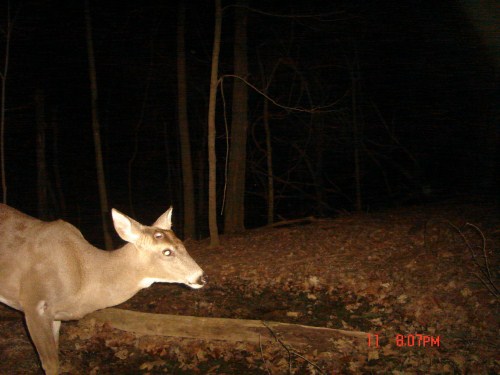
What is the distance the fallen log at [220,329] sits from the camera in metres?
5.72

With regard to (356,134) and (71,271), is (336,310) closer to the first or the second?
(71,271)

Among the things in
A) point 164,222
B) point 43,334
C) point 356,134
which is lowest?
point 43,334

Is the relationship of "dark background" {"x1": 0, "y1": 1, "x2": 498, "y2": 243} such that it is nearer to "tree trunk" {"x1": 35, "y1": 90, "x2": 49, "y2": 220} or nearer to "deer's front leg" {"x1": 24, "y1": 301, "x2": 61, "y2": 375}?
"tree trunk" {"x1": 35, "y1": 90, "x2": 49, "y2": 220}

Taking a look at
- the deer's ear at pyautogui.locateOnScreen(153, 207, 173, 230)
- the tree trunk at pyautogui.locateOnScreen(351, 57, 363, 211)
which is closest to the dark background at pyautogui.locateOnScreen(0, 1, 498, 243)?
the tree trunk at pyautogui.locateOnScreen(351, 57, 363, 211)

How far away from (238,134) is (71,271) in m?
9.58

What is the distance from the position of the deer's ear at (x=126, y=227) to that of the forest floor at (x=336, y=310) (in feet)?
5.53

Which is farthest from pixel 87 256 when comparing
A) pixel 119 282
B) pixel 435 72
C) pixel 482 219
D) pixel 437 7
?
pixel 435 72

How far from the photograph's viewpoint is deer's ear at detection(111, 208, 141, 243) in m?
5.24

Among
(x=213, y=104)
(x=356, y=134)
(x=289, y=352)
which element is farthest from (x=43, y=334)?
(x=356, y=134)

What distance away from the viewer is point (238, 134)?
1445 centimetres

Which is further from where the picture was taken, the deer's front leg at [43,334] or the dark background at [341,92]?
the dark background at [341,92]

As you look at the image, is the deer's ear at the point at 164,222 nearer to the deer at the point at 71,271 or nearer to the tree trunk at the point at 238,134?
the deer at the point at 71,271

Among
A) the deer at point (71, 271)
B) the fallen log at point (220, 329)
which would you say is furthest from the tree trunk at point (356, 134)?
the deer at point (71, 271)
